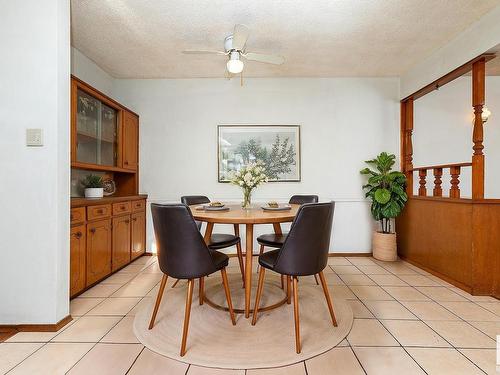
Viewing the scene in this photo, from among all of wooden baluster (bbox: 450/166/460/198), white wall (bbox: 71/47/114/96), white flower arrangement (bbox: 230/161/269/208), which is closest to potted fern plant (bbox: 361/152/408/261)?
wooden baluster (bbox: 450/166/460/198)

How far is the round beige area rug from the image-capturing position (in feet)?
5.03

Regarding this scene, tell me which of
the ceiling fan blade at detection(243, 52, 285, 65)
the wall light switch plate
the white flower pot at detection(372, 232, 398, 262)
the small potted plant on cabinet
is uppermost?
the ceiling fan blade at detection(243, 52, 285, 65)

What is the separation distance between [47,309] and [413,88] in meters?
4.55

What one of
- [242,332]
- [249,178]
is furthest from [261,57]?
[242,332]

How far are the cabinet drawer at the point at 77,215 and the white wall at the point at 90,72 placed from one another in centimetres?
170

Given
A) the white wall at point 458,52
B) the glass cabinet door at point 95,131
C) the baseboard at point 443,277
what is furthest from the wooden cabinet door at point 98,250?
the white wall at point 458,52

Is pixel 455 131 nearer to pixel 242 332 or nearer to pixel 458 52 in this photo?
pixel 458 52

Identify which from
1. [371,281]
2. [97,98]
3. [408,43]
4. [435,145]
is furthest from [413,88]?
[97,98]

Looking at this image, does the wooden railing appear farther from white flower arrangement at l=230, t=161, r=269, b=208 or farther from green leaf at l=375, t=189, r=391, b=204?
white flower arrangement at l=230, t=161, r=269, b=208

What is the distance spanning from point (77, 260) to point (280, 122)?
2.98 meters

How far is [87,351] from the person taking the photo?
1.60m

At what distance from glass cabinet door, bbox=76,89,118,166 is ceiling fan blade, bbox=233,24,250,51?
5.43 ft

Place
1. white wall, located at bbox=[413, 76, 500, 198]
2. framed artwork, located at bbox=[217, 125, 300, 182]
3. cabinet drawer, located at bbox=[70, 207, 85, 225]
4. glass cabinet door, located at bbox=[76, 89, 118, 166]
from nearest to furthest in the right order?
cabinet drawer, located at bbox=[70, 207, 85, 225]
glass cabinet door, located at bbox=[76, 89, 118, 166]
framed artwork, located at bbox=[217, 125, 300, 182]
white wall, located at bbox=[413, 76, 500, 198]

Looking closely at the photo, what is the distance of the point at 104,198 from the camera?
2.87 m
